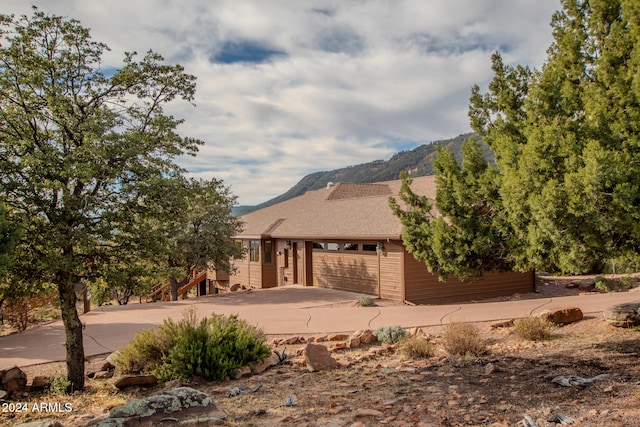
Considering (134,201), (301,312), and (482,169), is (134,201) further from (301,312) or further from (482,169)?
(301,312)

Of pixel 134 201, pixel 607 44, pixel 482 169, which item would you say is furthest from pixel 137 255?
pixel 607 44

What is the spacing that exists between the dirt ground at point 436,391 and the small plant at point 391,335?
0.56 meters

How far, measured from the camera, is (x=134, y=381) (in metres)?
6.89

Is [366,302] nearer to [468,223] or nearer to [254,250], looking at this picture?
[468,223]

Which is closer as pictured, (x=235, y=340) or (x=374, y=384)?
(x=374, y=384)

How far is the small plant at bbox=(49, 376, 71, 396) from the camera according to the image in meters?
6.77

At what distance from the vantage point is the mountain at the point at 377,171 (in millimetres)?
90363

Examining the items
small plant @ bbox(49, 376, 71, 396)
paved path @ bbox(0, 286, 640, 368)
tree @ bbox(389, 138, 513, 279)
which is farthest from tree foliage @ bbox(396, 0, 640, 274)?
small plant @ bbox(49, 376, 71, 396)

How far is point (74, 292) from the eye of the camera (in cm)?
726

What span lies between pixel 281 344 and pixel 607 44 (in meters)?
7.97

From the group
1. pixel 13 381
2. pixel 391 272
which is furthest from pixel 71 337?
pixel 391 272

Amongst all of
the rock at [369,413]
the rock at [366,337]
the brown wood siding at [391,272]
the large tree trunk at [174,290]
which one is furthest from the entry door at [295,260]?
the rock at [369,413]

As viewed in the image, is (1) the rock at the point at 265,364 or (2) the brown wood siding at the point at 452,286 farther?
(2) the brown wood siding at the point at 452,286

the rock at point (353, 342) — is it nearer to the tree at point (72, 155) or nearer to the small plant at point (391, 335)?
the small plant at point (391, 335)
